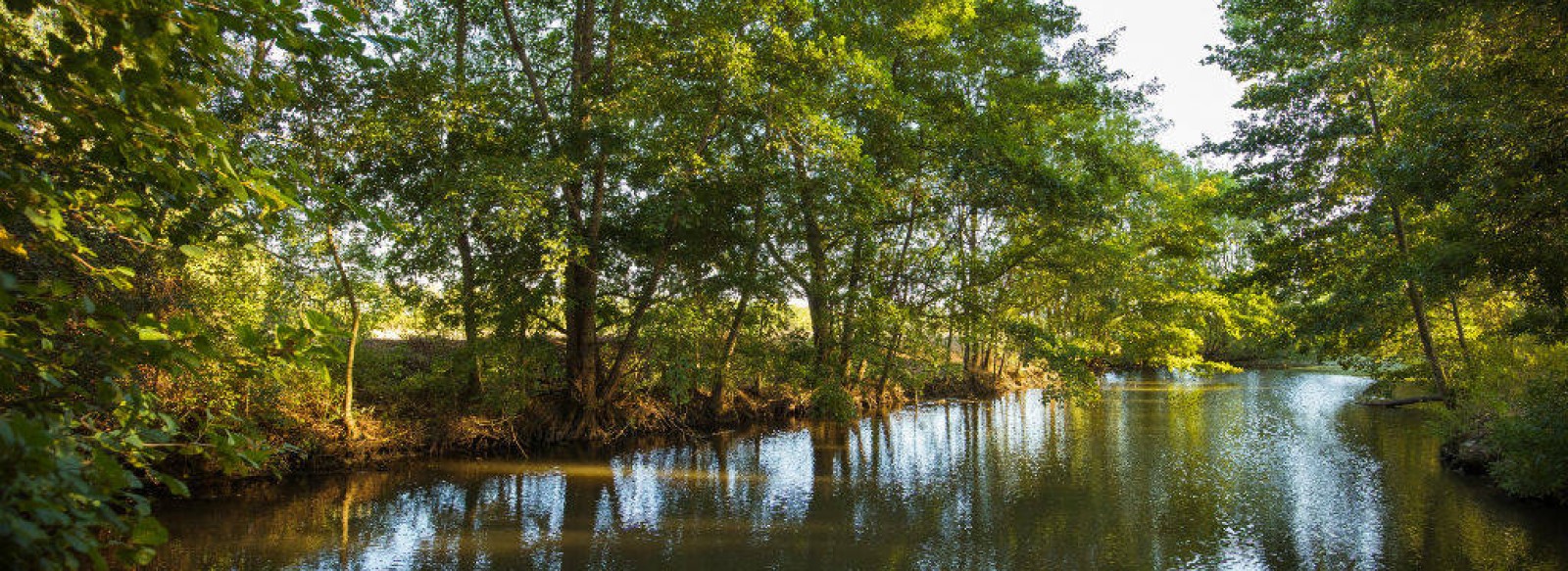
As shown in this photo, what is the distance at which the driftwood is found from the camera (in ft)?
51.5

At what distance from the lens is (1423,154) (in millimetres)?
9062

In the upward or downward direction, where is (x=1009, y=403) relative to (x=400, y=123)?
downward

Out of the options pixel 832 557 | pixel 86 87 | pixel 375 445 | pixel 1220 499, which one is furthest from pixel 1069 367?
pixel 86 87

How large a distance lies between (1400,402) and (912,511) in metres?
14.1

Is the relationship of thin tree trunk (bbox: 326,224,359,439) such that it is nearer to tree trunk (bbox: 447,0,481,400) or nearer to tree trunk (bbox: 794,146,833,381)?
tree trunk (bbox: 447,0,481,400)

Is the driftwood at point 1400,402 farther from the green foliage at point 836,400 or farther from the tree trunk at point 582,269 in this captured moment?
the tree trunk at point 582,269

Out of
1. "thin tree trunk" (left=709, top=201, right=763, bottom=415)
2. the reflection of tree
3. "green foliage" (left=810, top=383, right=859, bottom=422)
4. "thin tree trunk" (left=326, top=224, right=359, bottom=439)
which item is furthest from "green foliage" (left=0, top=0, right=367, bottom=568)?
"green foliage" (left=810, top=383, right=859, bottom=422)

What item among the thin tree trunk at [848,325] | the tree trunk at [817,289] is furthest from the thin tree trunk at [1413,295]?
the tree trunk at [817,289]

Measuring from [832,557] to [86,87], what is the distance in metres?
7.13

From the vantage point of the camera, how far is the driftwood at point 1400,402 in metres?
15.7

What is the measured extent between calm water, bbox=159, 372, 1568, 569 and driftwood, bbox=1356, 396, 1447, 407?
2.47 ft

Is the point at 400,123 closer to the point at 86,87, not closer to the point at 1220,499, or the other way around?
the point at 86,87

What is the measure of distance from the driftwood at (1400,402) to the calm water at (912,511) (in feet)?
2.47

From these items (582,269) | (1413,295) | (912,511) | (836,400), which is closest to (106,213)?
(912,511)
